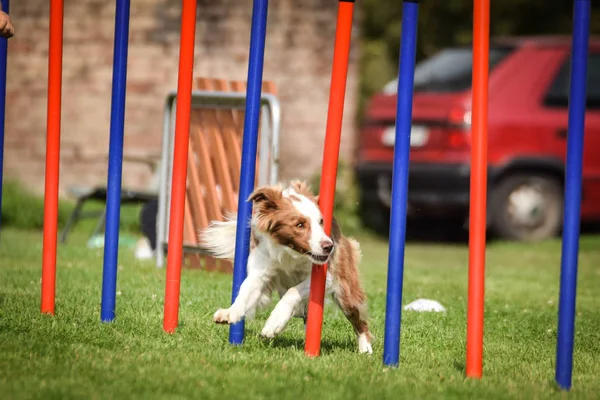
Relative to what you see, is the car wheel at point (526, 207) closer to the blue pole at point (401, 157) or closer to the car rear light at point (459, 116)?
the car rear light at point (459, 116)

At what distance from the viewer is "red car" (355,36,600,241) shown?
10500 millimetres

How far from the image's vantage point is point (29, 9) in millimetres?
12469

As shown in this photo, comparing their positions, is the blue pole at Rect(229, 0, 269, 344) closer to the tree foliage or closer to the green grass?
the green grass

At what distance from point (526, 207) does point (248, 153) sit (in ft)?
22.6

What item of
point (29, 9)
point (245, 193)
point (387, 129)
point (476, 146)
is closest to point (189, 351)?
point (245, 193)

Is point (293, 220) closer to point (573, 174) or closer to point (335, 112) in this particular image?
point (335, 112)

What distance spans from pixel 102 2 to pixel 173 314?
827cm

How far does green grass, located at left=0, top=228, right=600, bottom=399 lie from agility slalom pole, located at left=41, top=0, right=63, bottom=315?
20cm

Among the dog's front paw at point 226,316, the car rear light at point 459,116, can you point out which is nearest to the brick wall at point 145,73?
the car rear light at point 459,116

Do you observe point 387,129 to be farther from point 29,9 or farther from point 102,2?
point 29,9

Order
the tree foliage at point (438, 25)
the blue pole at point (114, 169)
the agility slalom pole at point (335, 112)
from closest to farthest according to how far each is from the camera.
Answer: the agility slalom pole at point (335, 112) < the blue pole at point (114, 169) < the tree foliage at point (438, 25)

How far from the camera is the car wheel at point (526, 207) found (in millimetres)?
10797

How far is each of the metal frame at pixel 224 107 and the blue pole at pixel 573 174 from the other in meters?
3.66

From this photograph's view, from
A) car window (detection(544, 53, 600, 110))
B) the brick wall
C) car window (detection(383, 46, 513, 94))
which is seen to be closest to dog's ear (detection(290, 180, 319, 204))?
car window (detection(383, 46, 513, 94))
